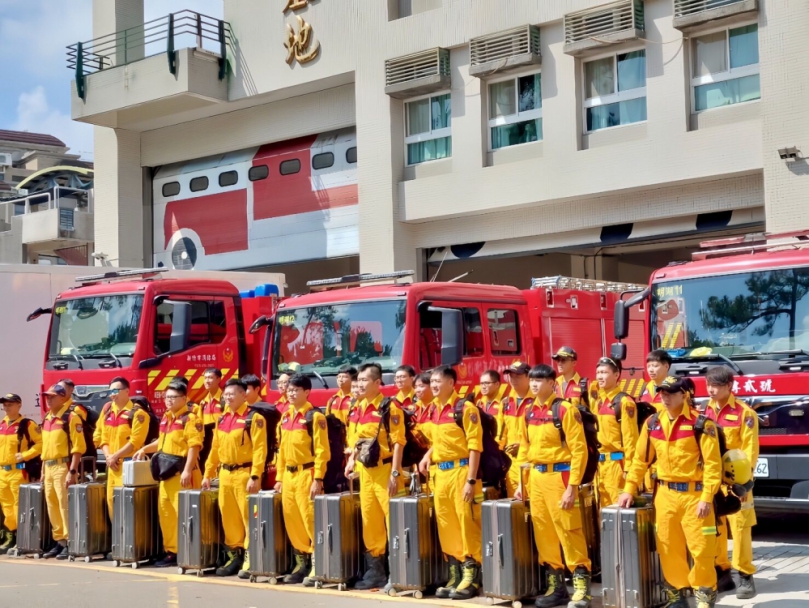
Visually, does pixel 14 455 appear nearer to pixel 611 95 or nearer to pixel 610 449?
pixel 610 449

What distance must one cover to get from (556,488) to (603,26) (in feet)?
34.8

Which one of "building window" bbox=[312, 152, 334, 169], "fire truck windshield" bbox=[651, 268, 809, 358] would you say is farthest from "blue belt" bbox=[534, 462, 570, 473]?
"building window" bbox=[312, 152, 334, 169]

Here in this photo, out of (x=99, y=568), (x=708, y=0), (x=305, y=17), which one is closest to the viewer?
(x=99, y=568)

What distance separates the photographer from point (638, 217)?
16.8 meters

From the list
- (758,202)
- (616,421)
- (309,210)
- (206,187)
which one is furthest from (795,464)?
(206,187)

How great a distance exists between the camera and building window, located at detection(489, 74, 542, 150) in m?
17.8

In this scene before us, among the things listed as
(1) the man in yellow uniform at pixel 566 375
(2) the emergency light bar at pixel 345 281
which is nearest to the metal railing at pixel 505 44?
(2) the emergency light bar at pixel 345 281

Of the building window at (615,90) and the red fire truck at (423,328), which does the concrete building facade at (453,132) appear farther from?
the red fire truck at (423,328)

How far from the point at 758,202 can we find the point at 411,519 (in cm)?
929

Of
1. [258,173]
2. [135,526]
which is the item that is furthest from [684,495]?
[258,173]

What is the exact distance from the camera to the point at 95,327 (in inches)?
532

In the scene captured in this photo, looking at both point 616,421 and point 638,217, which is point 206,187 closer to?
point 638,217

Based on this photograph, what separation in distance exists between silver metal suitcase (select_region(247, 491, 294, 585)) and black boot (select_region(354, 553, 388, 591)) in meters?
0.84

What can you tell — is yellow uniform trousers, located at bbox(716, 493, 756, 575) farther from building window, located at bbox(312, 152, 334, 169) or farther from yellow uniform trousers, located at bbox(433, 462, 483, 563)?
building window, located at bbox(312, 152, 334, 169)
